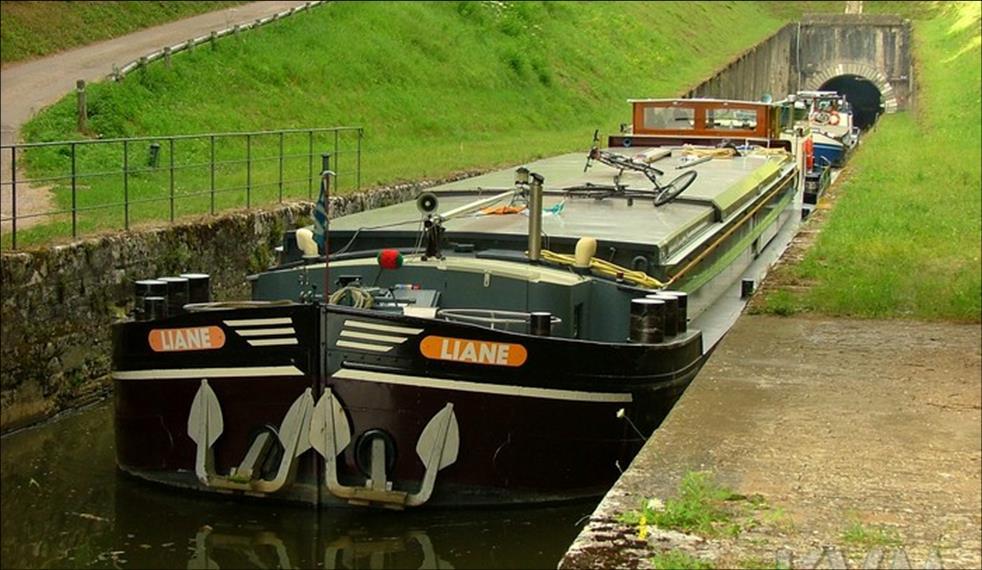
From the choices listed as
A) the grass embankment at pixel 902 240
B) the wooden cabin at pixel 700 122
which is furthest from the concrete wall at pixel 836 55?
the wooden cabin at pixel 700 122

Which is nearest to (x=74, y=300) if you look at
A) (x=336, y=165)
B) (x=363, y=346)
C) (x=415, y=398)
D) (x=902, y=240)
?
(x=363, y=346)

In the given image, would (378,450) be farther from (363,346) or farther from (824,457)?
(824,457)

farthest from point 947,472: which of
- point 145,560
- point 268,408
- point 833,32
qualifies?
point 833,32

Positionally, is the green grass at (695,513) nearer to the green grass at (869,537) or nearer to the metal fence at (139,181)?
the green grass at (869,537)

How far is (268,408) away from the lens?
934 centimetres

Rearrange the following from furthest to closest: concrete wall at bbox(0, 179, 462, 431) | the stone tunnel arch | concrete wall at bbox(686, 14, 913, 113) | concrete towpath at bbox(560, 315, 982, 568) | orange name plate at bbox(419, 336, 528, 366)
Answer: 1. the stone tunnel arch
2. concrete wall at bbox(686, 14, 913, 113)
3. concrete wall at bbox(0, 179, 462, 431)
4. orange name plate at bbox(419, 336, 528, 366)
5. concrete towpath at bbox(560, 315, 982, 568)

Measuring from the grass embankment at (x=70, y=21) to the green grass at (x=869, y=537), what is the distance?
1957 centimetres

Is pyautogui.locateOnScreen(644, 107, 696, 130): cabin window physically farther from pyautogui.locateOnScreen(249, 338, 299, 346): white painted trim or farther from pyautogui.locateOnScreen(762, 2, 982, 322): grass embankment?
pyautogui.locateOnScreen(249, 338, 299, 346): white painted trim

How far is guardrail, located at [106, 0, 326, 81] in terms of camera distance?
24.9m

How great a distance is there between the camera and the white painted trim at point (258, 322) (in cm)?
920

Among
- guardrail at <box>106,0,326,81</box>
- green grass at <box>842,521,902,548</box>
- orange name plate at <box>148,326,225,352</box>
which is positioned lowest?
green grass at <box>842,521,902,548</box>

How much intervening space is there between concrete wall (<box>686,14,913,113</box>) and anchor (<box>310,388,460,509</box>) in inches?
2134

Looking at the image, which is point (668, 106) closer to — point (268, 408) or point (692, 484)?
point (268, 408)

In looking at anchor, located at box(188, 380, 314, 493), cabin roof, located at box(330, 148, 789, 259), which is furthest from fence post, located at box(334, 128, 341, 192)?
anchor, located at box(188, 380, 314, 493)
